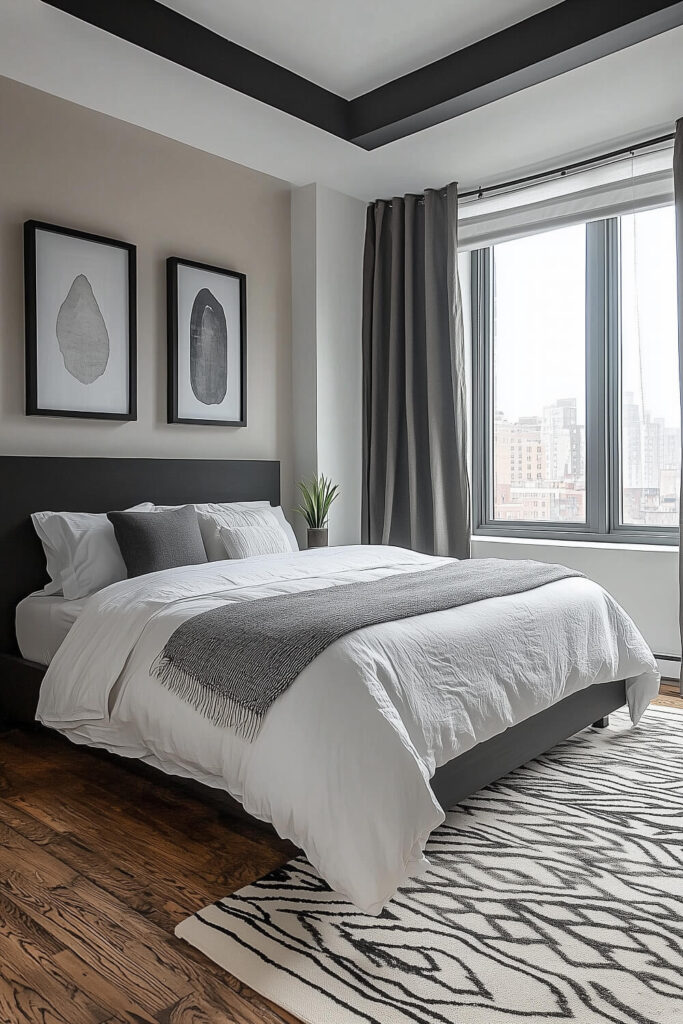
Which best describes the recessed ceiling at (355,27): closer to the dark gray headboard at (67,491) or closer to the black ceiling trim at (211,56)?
the black ceiling trim at (211,56)

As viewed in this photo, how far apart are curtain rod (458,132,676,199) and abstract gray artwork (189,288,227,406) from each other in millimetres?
1631

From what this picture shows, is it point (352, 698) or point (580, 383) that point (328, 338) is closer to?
point (580, 383)

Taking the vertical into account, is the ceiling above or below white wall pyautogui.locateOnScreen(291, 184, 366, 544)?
above

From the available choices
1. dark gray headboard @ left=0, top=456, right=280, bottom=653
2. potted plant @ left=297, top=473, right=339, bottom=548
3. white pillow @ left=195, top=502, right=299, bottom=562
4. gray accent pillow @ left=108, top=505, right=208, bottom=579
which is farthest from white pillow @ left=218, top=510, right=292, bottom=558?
potted plant @ left=297, top=473, right=339, bottom=548

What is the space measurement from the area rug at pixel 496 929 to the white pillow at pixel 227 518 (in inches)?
65.4

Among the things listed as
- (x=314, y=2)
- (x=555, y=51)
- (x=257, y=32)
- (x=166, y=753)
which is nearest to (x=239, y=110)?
(x=257, y=32)

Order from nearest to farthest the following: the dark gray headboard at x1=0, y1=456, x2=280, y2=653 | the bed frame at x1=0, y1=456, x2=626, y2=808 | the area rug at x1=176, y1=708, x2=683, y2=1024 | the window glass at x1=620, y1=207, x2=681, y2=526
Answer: the area rug at x1=176, y1=708, x2=683, y2=1024 → the bed frame at x1=0, y1=456, x2=626, y2=808 → the dark gray headboard at x1=0, y1=456, x2=280, y2=653 → the window glass at x1=620, y1=207, x2=681, y2=526

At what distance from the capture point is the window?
426 cm

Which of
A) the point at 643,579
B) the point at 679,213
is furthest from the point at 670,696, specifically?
the point at 679,213

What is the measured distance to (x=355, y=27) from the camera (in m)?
3.22

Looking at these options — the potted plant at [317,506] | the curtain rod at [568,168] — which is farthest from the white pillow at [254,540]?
the curtain rod at [568,168]

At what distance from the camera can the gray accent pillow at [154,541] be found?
125 inches

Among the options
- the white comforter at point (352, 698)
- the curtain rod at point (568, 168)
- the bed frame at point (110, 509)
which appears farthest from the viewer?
the curtain rod at point (568, 168)

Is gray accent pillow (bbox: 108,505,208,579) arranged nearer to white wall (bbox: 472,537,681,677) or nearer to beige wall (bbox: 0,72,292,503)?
beige wall (bbox: 0,72,292,503)
